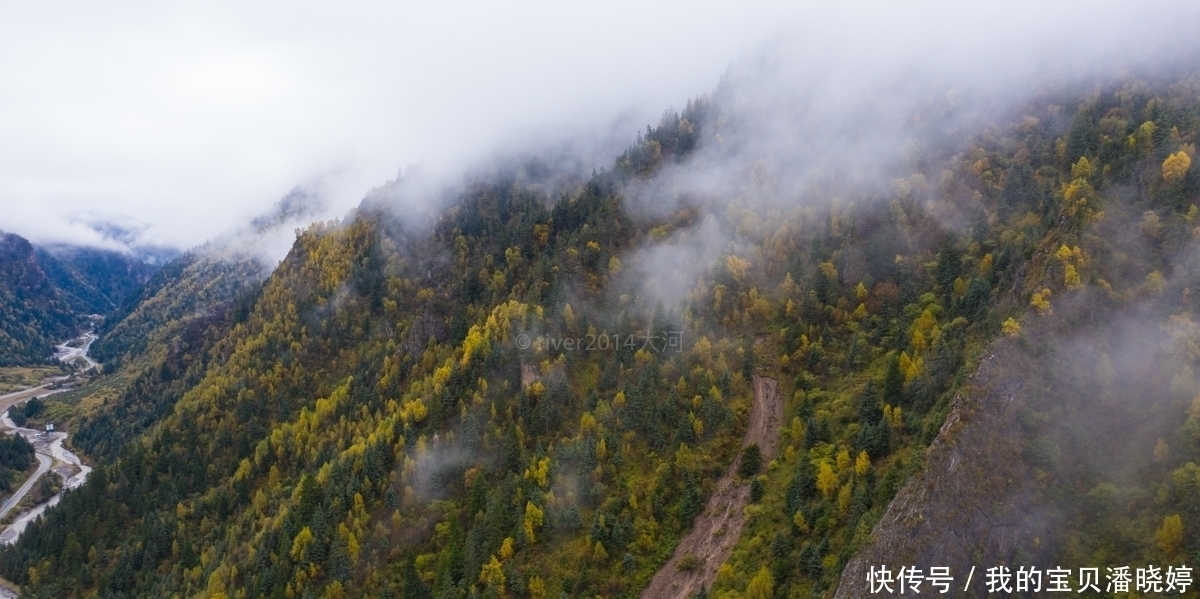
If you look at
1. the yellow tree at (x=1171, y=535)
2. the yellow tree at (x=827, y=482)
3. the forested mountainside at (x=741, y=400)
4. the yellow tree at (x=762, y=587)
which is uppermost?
the forested mountainside at (x=741, y=400)

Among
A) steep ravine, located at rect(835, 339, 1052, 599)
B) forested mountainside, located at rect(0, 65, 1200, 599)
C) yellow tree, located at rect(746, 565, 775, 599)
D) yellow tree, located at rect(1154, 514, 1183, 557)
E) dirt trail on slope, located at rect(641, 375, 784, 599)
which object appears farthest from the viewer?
→ dirt trail on slope, located at rect(641, 375, 784, 599)

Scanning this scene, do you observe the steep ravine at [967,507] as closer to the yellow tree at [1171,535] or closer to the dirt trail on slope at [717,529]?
the yellow tree at [1171,535]

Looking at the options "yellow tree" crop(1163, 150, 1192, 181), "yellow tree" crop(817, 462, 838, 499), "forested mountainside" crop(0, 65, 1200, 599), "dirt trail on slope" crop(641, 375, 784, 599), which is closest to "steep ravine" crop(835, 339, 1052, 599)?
"forested mountainside" crop(0, 65, 1200, 599)

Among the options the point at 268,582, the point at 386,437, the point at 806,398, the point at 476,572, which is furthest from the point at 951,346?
the point at 268,582

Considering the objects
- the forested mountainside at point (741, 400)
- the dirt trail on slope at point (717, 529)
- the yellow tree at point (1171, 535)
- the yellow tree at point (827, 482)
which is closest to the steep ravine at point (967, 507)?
the forested mountainside at point (741, 400)

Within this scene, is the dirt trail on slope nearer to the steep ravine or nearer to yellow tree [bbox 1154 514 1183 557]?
the steep ravine
